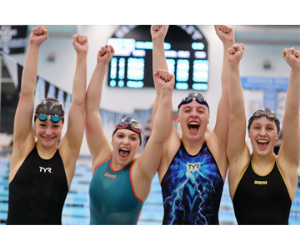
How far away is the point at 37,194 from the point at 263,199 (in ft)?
6.22

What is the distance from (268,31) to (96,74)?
6.19 m

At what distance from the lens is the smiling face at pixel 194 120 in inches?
105

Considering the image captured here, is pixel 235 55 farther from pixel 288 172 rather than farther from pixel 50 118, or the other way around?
pixel 50 118

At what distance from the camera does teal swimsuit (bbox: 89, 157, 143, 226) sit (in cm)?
262

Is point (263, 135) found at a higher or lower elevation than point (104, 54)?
lower

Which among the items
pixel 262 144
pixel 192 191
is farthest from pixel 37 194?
pixel 262 144

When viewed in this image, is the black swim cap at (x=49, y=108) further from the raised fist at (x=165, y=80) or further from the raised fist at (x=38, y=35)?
the raised fist at (x=165, y=80)

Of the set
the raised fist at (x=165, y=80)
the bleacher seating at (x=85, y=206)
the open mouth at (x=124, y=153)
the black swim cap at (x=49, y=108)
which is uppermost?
the raised fist at (x=165, y=80)

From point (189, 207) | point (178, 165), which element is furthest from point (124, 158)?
point (189, 207)

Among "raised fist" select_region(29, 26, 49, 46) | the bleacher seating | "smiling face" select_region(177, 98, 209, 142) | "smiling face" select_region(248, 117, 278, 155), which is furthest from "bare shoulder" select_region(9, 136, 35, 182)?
the bleacher seating

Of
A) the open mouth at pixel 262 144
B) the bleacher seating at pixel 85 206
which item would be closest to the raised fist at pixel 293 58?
the open mouth at pixel 262 144

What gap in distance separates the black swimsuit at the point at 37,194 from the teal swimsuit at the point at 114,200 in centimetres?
29

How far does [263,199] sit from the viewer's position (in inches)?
99.5

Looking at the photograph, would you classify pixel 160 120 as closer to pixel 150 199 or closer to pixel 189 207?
pixel 189 207
